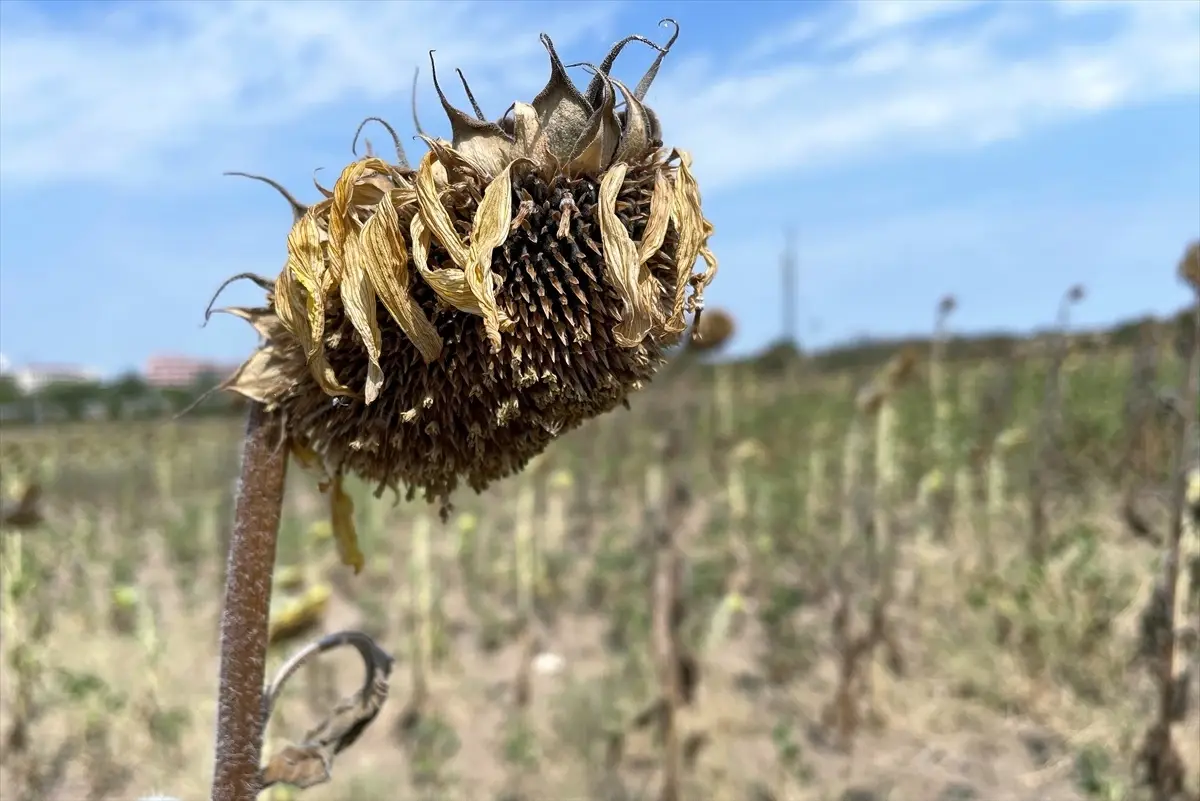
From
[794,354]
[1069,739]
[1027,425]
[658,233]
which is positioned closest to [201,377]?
[658,233]

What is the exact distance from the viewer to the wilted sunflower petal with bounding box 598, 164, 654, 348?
1269 mm

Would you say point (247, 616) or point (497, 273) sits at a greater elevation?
point (497, 273)

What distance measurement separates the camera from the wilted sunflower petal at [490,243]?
4.03 feet

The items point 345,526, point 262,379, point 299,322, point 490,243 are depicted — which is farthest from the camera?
point 345,526

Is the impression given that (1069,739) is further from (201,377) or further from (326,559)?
(326,559)

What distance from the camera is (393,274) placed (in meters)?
1.28

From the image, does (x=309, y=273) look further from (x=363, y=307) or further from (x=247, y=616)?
(x=247, y=616)

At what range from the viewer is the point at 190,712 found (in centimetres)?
488

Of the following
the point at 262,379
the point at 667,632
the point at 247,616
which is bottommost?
the point at 667,632

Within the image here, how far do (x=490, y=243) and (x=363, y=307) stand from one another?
21 cm

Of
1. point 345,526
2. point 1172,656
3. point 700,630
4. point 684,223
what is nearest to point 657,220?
point 684,223

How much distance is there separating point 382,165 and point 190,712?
4.45 m

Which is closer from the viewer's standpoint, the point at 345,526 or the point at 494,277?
the point at 494,277

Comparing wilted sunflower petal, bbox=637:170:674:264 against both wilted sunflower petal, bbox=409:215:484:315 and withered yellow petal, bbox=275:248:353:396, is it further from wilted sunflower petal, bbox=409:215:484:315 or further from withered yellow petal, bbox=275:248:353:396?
withered yellow petal, bbox=275:248:353:396
